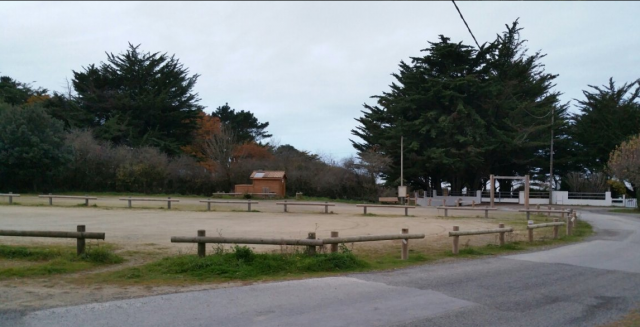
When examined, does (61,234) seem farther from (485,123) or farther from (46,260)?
(485,123)

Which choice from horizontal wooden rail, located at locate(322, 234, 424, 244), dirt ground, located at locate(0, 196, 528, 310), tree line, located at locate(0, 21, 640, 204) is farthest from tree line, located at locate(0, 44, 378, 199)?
horizontal wooden rail, located at locate(322, 234, 424, 244)

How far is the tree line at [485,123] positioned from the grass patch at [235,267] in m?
37.9

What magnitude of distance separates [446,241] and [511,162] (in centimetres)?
4064

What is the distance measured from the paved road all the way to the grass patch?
0.80m

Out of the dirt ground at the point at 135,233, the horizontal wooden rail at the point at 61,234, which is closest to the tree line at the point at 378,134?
the dirt ground at the point at 135,233

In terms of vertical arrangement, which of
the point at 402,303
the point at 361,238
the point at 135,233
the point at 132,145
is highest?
the point at 132,145

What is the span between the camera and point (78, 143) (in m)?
45.0

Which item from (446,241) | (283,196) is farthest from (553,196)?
(446,241)

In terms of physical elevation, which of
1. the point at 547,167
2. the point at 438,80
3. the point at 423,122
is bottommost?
the point at 547,167

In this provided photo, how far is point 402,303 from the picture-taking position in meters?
7.66

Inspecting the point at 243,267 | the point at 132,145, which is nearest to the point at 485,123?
the point at 132,145

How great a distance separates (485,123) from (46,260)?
43.5 metres

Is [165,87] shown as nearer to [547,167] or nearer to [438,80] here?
[438,80]

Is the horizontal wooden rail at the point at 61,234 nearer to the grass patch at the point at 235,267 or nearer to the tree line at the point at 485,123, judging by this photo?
the grass patch at the point at 235,267
